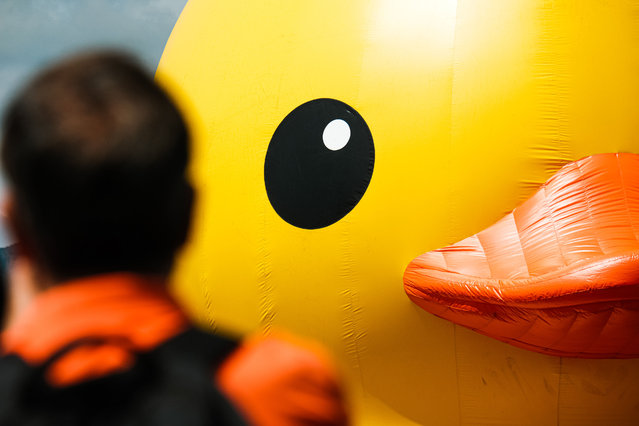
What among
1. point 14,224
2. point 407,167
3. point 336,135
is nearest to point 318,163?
point 336,135

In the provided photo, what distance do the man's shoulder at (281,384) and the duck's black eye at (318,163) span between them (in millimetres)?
2726

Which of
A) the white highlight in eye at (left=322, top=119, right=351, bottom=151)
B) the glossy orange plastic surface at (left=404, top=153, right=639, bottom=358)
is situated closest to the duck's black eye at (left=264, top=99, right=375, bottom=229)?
the white highlight in eye at (left=322, top=119, right=351, bottom=151)

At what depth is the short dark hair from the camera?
749 millimetres

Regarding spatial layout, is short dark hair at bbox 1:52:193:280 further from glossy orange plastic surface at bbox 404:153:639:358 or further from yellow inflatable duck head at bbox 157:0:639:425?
yellow inflatable duck head at bbox 157:0:639:425

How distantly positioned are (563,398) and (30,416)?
3113mm

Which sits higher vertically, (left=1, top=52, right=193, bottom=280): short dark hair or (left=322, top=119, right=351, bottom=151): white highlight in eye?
(left=322, top=119, right=351, bottom=151): white highlight in eye

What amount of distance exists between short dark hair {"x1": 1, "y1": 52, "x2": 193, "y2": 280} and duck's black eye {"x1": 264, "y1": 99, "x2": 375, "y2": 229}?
273 cm

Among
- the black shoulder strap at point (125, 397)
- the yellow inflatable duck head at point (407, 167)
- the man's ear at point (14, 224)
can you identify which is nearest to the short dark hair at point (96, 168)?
the man's ear at point (14, 224)

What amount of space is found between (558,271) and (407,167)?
89 centimetres

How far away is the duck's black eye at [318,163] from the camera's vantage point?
3523 millimetres

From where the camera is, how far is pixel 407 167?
11.2ft

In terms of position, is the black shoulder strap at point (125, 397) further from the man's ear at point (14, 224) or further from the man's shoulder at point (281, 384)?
the man's ear at point (14, 224)

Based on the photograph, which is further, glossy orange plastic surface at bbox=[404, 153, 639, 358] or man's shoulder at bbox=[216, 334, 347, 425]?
glossy orange plastic surface at bbox=[404, 153, 639, 358]

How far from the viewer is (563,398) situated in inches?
132
